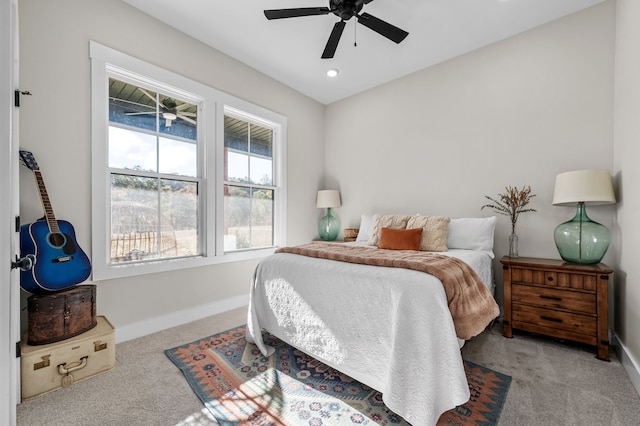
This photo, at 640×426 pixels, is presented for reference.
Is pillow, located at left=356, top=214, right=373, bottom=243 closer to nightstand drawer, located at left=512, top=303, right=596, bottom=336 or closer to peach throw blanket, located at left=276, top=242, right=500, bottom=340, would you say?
peach throw blanket, located at left=276, top=242, right=500, bottom=340

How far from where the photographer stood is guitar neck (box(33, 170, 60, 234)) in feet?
6.15

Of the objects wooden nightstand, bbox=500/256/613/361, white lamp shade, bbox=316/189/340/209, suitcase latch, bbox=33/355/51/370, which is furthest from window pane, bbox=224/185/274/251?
wooden nightstand, bbox=500/256/613/361

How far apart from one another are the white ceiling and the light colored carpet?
2.95 metres

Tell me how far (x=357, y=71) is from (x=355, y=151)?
1086 mm

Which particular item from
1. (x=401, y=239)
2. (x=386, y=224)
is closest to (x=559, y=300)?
(x=401, y=239)

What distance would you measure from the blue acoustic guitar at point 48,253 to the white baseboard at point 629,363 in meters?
3.69

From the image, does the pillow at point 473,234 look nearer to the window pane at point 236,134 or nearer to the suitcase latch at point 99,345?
the window pane at point 236,134

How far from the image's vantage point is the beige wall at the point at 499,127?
246cm

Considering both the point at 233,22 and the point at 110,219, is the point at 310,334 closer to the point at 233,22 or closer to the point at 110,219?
the point at 110,219

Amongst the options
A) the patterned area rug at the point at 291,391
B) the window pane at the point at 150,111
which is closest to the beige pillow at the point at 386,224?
the patterned area rug at the point at 291,391

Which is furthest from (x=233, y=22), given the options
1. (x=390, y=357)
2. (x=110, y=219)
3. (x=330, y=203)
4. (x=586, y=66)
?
(x=586, y=66)

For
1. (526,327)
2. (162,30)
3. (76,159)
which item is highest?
(162,30)

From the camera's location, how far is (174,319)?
2705mm

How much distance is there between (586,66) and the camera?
247cm
